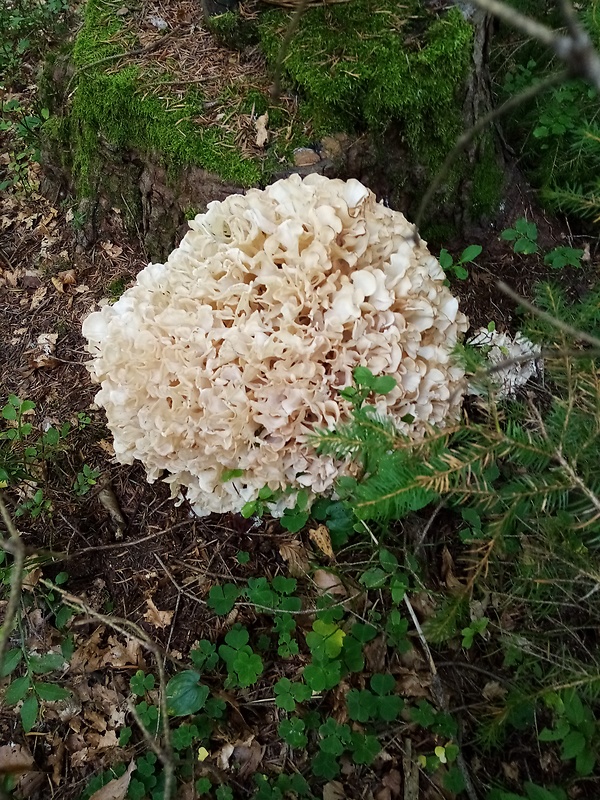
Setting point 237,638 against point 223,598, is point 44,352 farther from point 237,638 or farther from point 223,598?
point 237,638

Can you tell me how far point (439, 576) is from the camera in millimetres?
2910

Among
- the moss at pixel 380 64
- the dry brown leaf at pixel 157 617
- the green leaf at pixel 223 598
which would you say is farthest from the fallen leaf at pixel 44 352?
the moss at pixel 380 64

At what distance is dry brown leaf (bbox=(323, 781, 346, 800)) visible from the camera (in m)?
2.49

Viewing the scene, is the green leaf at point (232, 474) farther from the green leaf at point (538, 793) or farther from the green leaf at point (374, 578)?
the green leaf at point (538, 793)

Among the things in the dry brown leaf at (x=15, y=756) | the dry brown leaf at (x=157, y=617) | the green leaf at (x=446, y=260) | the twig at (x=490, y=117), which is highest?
the twig at (x=490, y=117)

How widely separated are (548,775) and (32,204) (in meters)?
5.19

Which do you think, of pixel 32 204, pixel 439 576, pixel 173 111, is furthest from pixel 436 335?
pixel 32 204

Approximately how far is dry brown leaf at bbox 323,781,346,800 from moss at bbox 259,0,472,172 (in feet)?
10.8

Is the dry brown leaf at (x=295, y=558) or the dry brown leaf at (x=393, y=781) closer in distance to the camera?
the dry brown leaf at (x=393, y=781)

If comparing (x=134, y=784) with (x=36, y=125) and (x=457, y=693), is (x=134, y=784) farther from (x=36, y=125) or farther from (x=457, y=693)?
(x=36, y=125)

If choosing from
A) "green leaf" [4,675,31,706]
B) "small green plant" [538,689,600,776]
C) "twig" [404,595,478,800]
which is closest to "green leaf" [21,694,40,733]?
"green leaf" [4,675,31,706]

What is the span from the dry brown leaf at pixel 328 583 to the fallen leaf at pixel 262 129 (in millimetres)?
2418

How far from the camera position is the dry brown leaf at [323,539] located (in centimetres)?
294

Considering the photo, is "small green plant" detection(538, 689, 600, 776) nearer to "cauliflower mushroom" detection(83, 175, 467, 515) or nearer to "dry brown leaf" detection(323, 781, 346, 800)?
"dry brown leaf" detection(323, 781, 346, 800)
